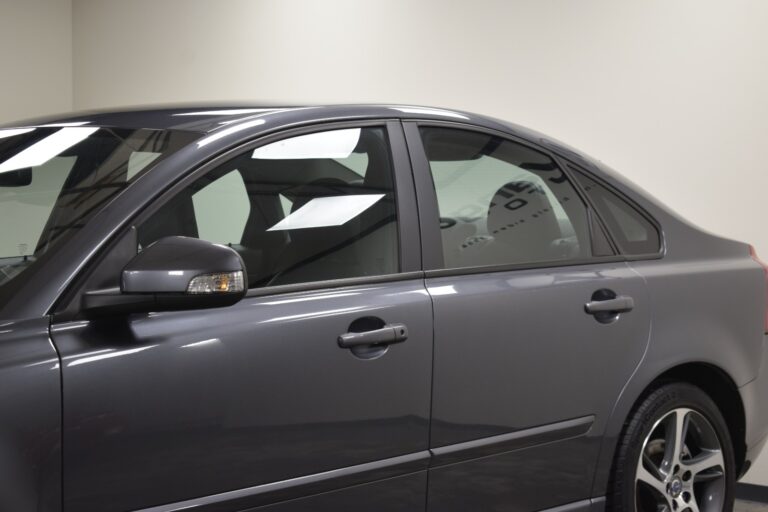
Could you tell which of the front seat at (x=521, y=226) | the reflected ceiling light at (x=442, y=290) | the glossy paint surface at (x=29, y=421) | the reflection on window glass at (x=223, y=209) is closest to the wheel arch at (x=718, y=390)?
the front seat at (x=521, y=226)

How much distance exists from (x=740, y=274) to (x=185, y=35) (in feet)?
14.9

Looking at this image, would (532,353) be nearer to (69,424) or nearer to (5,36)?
(69,424)

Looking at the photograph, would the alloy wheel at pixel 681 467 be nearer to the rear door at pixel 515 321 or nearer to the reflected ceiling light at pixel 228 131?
the rear door at pixel 515 321

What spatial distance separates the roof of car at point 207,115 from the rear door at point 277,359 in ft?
0.14

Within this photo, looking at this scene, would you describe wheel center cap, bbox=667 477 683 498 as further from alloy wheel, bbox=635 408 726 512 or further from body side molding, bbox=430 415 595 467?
body side molding, bbox=430 415 595 467

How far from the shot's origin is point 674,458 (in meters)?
2.94

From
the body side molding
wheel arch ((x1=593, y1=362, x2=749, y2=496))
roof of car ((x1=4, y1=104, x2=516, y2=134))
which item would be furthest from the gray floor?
roof of car ((x1=4, y1=104, x2=516, y2=134))

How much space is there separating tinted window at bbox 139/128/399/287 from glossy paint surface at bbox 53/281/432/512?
0.08 metres

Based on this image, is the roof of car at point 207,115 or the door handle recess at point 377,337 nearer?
the door handle recess at point 377,337

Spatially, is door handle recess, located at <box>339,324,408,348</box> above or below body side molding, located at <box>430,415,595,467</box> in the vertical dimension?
above

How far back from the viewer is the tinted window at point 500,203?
2516 millimetres

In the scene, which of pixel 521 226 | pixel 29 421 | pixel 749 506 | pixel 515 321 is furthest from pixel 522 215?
pixel 749 506

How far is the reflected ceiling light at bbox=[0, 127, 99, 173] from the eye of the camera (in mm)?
2205

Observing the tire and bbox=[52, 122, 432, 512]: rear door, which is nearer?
bbox=[52, 122, 432, 512]: rear door
